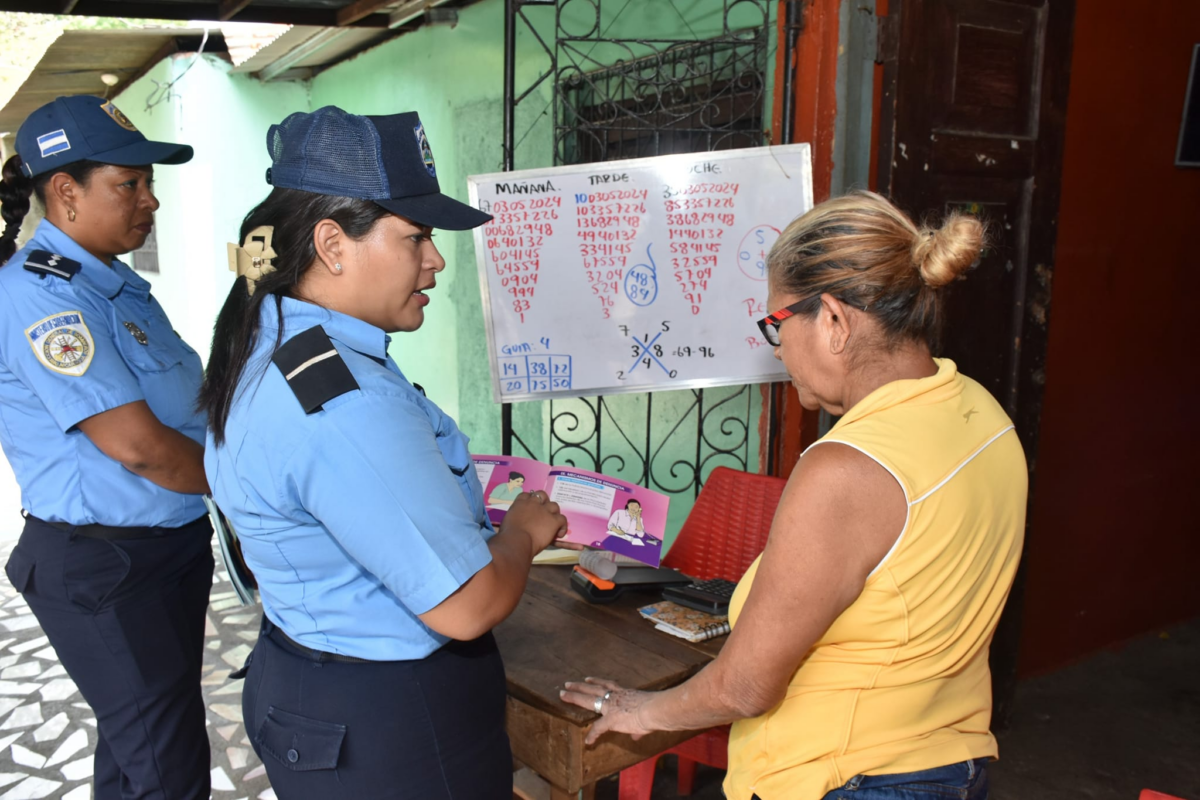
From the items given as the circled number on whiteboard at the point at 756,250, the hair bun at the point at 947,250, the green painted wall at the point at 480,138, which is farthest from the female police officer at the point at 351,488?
the green painted wall at the point at 480,138

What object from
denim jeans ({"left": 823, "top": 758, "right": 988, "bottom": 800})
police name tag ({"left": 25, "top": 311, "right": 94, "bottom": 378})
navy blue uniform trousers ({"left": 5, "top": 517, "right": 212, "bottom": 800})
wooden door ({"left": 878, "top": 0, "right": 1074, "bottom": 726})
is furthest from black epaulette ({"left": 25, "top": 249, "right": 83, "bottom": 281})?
wooden door ({"left": 878, "top": 0, "right": 1074, "bottom": 726})

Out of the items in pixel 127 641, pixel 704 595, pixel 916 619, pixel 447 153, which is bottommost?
pixel 127 641

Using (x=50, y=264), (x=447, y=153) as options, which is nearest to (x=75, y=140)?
(x=50, y=264)

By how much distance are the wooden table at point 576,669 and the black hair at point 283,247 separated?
0.77 m

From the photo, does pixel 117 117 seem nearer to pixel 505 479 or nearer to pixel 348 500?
pixel 505 479

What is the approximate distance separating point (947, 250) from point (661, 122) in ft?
8.74

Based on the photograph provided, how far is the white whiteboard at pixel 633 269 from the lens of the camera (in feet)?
9.04

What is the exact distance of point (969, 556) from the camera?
127 centimetres

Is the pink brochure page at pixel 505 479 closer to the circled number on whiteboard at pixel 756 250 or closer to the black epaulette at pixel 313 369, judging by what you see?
the circled number on whiteboard at pixel 756 250

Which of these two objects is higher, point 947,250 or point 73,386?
point 947,250

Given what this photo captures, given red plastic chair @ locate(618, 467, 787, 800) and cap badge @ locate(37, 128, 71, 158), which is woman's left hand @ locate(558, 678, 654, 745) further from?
cap badge @ locate(37, 128, 71, 158)

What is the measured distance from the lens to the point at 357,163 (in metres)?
1.26

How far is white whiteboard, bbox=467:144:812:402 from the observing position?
275 centimetres

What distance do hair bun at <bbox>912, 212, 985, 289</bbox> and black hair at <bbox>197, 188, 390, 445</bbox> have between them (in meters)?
0.80
